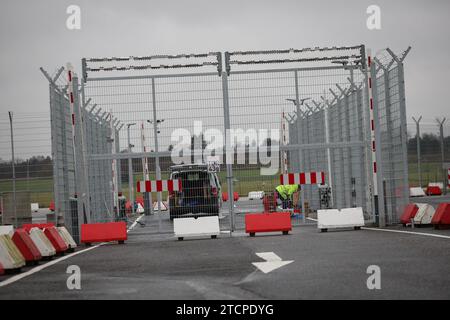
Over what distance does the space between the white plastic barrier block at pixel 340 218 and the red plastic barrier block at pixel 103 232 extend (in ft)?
13.6

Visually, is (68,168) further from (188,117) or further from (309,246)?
(309,246)

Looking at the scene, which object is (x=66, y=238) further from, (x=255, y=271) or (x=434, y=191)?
(x=434, y=191)

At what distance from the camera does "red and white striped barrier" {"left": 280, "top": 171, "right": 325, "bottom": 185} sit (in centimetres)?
2047

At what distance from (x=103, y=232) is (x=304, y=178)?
4.83 m

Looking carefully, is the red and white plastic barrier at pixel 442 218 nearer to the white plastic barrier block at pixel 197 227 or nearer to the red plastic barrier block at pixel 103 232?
the white plastic barrier block at pixel 197 227

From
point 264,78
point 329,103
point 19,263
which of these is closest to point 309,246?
point 19,263

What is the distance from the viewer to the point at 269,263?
11875 millimetres


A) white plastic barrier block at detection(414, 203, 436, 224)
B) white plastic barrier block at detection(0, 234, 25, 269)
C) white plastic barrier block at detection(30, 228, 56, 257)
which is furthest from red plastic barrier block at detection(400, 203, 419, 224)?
white plastic barrier block at detection(0, 234, 25, 269)

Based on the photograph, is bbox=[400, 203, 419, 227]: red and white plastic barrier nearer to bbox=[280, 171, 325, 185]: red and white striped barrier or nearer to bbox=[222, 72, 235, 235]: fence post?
bbox=[280, 171, 325, 185]: red and white striped barrier

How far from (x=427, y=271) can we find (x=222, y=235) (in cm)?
1026

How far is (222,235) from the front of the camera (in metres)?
20.0

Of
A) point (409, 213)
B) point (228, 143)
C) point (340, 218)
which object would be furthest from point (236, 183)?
point (409, 213)

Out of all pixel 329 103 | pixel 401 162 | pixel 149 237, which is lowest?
pixel 149 237

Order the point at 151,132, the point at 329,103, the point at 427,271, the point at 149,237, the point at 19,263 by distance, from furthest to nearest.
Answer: the point at 329,103
the point at 149,237
the point at 151,132
the point at 19,263
the point at 427,271
